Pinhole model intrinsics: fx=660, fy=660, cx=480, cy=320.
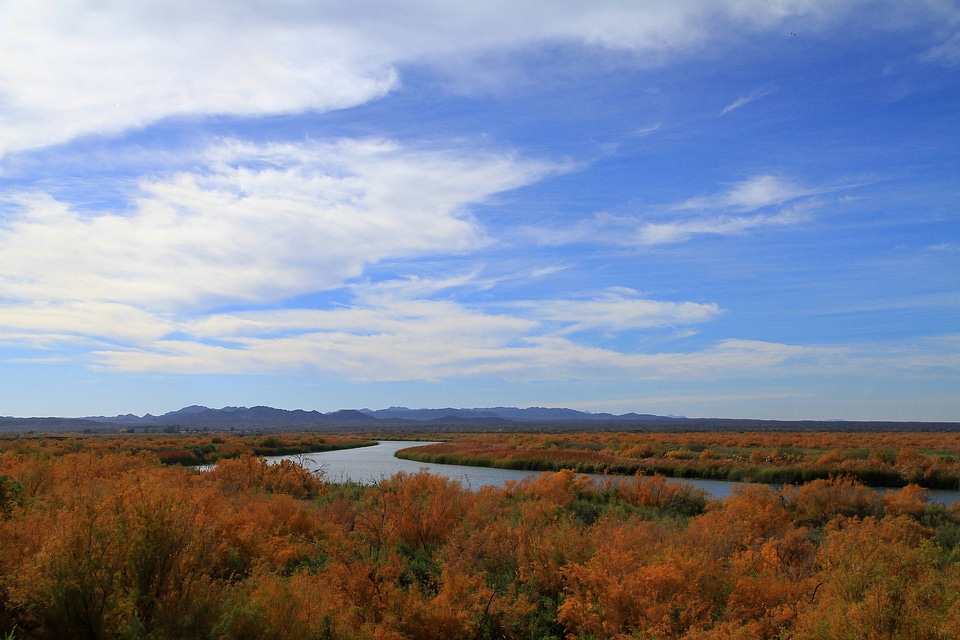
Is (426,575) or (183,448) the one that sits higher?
(426,575)

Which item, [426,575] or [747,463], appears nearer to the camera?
[426,575]

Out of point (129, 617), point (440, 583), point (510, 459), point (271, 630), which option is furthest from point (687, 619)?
point (510, 459)

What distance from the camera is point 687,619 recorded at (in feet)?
24.7

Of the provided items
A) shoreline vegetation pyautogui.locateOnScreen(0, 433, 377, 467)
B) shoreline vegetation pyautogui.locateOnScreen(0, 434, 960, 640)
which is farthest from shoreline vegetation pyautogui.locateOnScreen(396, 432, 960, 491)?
shoreline vegetation pyautogui.locateOnScreen(0, 434, 960, 640)

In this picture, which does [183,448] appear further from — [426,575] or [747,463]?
[426,575]

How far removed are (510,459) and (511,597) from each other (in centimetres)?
3136

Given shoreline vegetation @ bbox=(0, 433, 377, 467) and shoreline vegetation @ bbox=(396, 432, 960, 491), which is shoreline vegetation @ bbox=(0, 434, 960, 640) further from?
shoreline vegetation @ bbox=(0, 433, 377, 467)

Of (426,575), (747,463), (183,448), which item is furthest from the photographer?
(183,448)

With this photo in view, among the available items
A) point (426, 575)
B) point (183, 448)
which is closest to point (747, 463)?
point (426, 575)

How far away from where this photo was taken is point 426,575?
10273mm

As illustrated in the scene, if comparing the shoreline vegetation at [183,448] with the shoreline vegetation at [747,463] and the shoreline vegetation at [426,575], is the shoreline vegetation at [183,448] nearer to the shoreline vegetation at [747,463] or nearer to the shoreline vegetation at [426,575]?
the shoreline vegetation at [747,463]

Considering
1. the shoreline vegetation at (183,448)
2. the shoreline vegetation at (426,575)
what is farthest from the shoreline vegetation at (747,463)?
the shoreline vegetation at (426,575)

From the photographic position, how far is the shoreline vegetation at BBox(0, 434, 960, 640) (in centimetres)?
618

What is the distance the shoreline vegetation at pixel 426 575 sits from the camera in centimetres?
618
